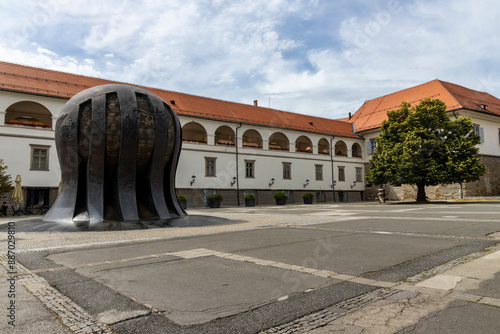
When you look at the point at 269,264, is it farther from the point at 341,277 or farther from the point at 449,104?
the point at 449,104

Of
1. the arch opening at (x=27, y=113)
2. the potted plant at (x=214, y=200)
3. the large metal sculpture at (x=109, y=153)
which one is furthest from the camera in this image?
the potted plant at (x=214, y=200)

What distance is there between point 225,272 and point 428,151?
92.0 ft

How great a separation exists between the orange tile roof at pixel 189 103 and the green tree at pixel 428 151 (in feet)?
40.0

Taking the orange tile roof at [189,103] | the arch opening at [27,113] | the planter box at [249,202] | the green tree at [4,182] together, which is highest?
the orange tile roof at [189,103]

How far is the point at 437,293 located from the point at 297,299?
1362 mm

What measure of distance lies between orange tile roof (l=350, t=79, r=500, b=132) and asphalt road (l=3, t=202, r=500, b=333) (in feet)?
112

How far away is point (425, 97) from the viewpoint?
3966cm

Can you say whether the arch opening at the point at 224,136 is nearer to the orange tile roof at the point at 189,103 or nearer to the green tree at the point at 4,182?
the orange tile roof at the point at 189,103

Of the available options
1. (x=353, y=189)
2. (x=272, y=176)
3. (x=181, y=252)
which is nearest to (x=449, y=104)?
(x=353, y=189)

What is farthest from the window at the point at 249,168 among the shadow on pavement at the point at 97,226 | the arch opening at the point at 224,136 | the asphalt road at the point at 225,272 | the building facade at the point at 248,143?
the asphalt road at the point at 225,272

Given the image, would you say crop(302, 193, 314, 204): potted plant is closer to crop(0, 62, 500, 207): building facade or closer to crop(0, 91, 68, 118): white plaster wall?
crop(0, 62, 500, 207): building facade

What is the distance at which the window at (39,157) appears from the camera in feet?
83.1

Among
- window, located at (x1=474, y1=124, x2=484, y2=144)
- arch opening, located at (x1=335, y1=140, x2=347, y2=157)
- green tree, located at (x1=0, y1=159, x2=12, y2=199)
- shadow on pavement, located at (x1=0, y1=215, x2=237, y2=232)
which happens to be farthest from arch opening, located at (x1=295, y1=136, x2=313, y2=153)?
shadow on pavement, located at (x1=0, y1=215, x2=237, y2=232)

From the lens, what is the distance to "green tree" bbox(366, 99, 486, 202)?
26547mm
